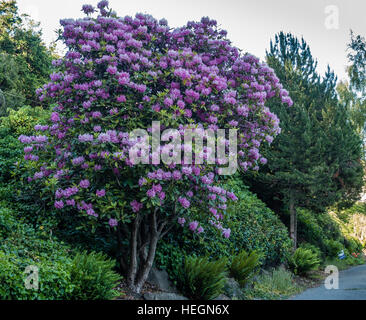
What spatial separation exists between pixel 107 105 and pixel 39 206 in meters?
2.12

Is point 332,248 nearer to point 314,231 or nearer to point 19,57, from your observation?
point 314,231

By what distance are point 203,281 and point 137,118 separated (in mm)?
3097

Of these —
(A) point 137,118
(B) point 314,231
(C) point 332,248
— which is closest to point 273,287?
(A) point 137,118

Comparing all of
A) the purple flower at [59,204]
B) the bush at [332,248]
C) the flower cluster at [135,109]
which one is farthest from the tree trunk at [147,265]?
the bush at [332,248]

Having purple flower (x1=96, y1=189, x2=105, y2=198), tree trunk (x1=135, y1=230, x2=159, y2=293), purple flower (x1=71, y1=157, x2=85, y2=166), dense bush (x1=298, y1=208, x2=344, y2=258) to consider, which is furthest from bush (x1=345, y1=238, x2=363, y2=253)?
purple flower (x1=71, y1=157, x2=85, y2=166)

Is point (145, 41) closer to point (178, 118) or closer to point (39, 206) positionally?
point (178, 118)

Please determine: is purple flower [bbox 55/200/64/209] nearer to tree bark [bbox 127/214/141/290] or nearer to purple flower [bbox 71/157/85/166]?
purple flower [bbox 71/157/85/166]

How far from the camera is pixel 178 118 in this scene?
5.67 metres

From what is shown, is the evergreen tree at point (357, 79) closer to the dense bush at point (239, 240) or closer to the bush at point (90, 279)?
the dense bush at point (239, 240)

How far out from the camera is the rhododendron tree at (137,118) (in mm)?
5391

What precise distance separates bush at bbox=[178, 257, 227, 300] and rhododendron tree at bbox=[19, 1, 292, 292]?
72 centimetres

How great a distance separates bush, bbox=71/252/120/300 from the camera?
4.79 m

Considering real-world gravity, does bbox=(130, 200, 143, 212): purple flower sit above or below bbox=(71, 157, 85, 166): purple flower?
below
